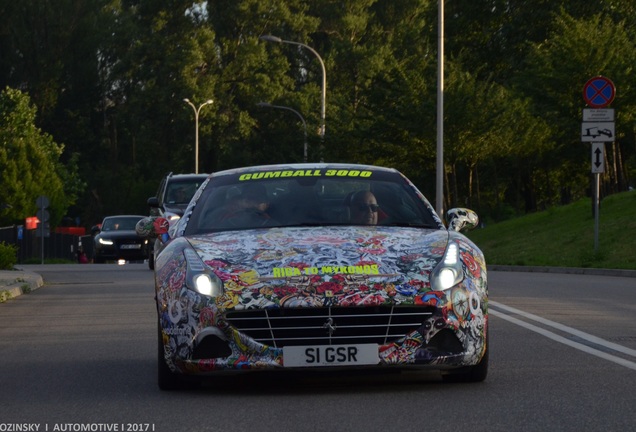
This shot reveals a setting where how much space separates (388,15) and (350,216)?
81.2m

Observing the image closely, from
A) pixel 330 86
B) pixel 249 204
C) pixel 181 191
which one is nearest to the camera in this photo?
pixel 249 204

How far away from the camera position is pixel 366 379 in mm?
9633

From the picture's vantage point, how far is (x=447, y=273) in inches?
346

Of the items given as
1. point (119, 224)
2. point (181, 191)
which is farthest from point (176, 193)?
point (119, 224)

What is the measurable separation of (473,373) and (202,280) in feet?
5.83

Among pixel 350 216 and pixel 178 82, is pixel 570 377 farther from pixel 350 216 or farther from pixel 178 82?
pixel 178 82

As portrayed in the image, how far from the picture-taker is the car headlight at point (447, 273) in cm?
872

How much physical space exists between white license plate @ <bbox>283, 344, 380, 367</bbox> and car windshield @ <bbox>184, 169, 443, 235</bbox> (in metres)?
1.42

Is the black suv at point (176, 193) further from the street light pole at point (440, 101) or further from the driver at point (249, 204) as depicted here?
the driver at point (249, 204)

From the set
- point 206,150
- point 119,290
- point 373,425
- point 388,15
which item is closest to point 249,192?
point 373,425

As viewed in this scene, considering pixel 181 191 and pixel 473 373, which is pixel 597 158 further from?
pixel 473 373

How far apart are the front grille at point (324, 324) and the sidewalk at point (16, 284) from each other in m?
12.6

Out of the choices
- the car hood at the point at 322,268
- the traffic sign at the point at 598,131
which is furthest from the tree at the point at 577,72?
the car hood at the point at 322,268

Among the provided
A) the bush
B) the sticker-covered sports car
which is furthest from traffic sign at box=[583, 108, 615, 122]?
the sticker-covered sports car
